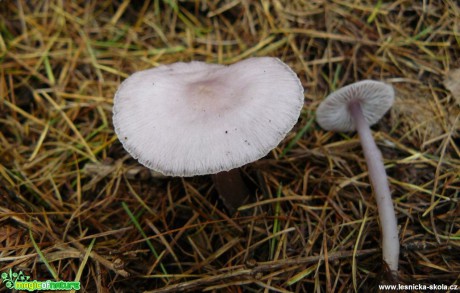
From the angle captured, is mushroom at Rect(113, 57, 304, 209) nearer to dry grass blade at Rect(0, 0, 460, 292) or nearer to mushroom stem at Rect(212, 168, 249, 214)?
mushroom stem at Rect(212, 168, 249, 214)

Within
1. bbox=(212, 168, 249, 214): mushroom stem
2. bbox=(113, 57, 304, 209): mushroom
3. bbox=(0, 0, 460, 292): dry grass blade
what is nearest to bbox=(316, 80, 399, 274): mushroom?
bbox=(0, 0, 460, 292): dry grass blade

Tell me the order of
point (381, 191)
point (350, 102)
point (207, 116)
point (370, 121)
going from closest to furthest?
1. point (207, 116)
2. point (381, 191)
3. point (350, 102)
4. point (370, 121)

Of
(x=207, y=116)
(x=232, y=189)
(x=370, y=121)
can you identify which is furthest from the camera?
(x=370, y=121)

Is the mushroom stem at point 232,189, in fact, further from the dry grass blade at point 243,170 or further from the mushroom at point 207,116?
the mushroom at point 207,116

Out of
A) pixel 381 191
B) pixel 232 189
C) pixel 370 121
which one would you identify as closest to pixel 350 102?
pixel 370 121

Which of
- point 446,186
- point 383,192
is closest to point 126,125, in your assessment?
point 383,192

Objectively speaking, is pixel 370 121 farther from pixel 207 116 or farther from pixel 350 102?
pixel 207 116
